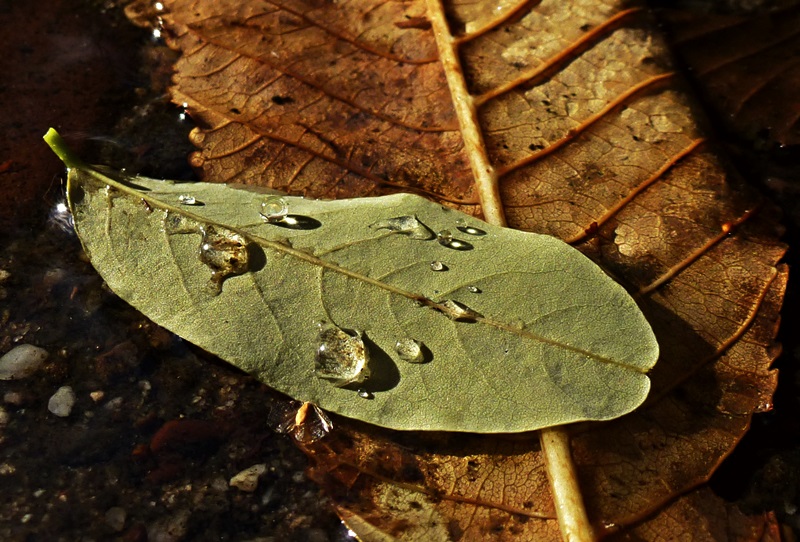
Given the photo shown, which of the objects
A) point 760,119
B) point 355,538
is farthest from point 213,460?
point 760,119

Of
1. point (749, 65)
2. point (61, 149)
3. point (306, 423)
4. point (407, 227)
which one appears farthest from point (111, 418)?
point (749, 65)

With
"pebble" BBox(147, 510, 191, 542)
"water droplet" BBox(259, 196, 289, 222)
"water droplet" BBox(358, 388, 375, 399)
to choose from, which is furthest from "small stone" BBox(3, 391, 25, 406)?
"water droplet" BBox(358, 388, 375, 399)

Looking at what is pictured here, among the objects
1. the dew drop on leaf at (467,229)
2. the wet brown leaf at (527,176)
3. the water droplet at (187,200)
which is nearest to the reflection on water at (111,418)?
the wet brown leaf at (527,176)

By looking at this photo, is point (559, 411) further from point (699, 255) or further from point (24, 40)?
point (24, 40)

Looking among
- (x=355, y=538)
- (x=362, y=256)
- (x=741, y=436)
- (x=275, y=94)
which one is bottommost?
(x=355, y=538)

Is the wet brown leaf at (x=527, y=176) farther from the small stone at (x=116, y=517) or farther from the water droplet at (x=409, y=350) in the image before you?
the small stone at (x=116, y=517)
